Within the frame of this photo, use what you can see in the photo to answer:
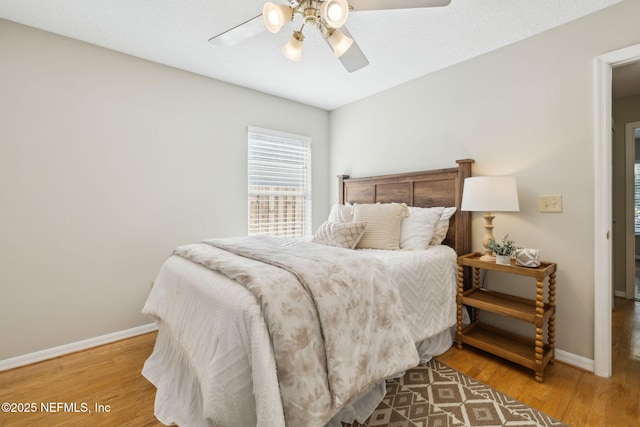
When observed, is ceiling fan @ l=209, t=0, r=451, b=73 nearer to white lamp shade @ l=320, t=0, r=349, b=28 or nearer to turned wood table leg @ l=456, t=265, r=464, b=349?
white lamp shade @ l=320, t=0, r=349, b=28

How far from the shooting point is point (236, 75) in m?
2.96

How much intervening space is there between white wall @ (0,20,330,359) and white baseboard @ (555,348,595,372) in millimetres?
3087

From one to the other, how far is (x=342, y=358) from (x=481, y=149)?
7.12ft

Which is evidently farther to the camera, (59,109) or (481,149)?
(481,149)

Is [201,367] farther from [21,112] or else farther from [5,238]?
[21,112]

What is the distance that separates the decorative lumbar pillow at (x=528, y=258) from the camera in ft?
6.36

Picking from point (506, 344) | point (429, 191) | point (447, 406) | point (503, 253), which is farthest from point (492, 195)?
point (447, 406)

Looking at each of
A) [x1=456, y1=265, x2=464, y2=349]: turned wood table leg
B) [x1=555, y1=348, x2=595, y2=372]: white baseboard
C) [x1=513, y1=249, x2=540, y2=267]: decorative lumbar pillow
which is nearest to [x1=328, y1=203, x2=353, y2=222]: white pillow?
[x1=456, y1=265, x2=464, y2=349]: turned wood table leg

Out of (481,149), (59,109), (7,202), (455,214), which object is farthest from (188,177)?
(481,149)

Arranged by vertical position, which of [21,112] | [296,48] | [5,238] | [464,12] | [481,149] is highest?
[464,12]

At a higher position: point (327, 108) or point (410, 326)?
point (327, 108)

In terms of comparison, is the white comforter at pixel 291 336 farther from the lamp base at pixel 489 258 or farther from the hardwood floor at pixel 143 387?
the lamp base at pixel 489 258

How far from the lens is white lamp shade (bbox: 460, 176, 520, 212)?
6.80 feet

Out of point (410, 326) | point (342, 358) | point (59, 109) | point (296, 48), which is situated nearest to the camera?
point (342, 358)
